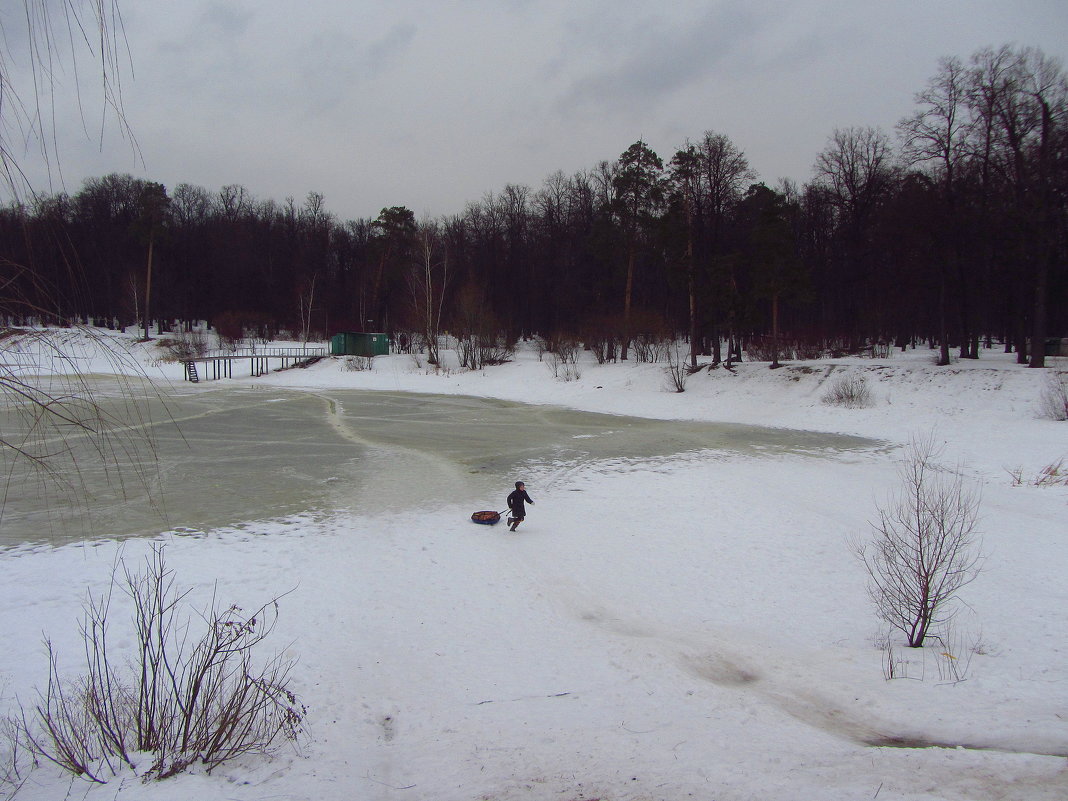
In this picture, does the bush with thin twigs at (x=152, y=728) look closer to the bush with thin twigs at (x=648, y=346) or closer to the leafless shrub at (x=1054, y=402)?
the leafless shrub at (x=1054, y=402)

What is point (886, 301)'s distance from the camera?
1468 inches

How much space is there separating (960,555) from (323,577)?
9.28 metres

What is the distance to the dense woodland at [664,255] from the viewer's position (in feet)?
78.1

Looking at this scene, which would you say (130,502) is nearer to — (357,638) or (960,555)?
(357,638)

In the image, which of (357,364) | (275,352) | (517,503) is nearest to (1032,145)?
(517,503)

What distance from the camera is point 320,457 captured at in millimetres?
16438

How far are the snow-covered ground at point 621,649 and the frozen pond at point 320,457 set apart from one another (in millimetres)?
1171

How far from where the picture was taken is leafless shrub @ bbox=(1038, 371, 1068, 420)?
19.0 metres

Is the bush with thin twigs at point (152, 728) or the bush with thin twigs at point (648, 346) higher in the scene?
the bush with thin twigs at point (648, 346)

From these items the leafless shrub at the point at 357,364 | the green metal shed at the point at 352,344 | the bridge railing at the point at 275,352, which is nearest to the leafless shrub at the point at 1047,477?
the leafless shrub at the point at 357,364

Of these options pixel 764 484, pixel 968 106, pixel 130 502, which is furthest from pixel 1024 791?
pixel 968 106

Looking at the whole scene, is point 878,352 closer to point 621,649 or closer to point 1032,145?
point 1032,145

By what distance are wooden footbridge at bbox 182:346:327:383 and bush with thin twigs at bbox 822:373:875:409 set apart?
3547 centimetres

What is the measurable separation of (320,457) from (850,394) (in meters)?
20.5
